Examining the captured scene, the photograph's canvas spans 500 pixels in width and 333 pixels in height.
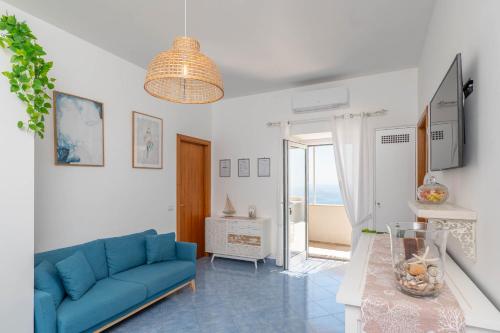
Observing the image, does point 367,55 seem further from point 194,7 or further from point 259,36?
point 194,7

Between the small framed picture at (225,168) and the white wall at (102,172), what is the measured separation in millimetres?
1064

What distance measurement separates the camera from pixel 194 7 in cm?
247

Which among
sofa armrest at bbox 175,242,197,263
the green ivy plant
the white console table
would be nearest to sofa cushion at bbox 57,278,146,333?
sofa armrest at bbox 175,242,197,263

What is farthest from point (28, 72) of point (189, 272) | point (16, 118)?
point (189, 272)

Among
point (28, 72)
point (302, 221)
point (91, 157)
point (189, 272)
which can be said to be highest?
point (28, 72)

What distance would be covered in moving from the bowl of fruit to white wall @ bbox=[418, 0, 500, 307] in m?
0.09

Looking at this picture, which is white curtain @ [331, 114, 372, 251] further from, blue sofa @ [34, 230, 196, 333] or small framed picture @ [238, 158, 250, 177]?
blue sofa @ [34, 230, 196, 333]

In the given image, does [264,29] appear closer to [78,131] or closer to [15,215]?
[78,131]

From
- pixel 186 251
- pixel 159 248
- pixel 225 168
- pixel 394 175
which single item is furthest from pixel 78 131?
pixel 394 175

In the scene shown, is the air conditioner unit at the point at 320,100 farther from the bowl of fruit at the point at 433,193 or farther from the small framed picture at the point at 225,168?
the bowl of fruit at the point at 433,193

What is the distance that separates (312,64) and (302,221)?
2.54 m

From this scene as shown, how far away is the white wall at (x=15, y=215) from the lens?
6.37 feet

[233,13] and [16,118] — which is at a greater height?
[233,13]

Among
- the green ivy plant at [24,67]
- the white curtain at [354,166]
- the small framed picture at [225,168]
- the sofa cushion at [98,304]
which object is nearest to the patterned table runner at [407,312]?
the sofa cushion at [98,304]
